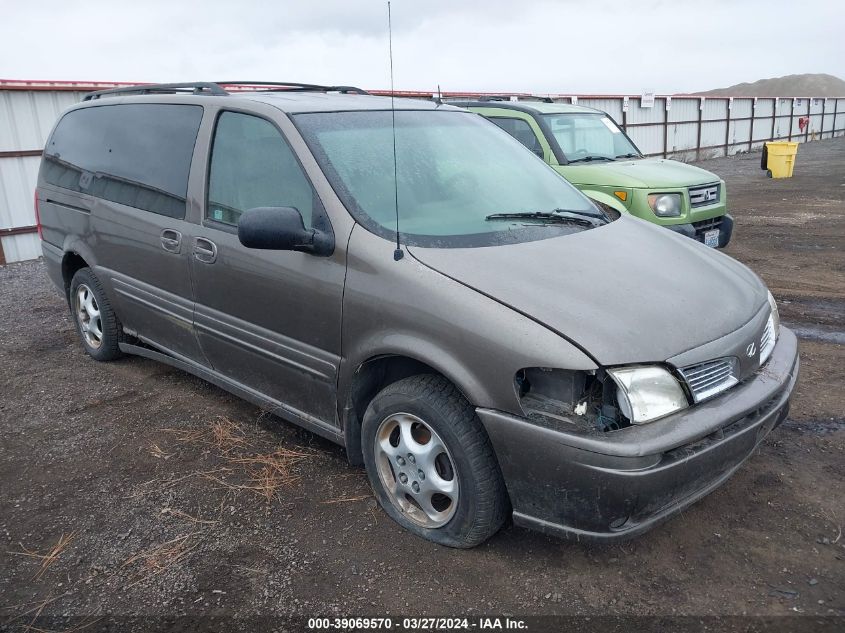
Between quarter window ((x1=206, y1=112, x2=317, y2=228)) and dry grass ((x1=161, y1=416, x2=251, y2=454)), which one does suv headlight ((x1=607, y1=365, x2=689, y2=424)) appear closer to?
quarter window ((x1=206, y1=112, x2=317, y2=228))

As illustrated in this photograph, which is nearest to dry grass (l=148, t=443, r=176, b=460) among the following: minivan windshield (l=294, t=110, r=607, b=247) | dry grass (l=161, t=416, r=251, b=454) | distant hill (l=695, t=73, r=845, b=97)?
dry grass (l=161, t=416, r=251, b=454)

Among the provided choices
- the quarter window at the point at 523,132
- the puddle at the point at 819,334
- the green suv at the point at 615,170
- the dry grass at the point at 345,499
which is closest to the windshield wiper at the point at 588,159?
the green suv at the point at 615,170

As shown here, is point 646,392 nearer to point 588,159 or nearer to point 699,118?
point 588,159

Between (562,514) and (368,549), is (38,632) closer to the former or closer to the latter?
(368,549)

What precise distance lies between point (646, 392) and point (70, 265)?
4365mm

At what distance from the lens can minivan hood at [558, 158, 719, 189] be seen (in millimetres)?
7199

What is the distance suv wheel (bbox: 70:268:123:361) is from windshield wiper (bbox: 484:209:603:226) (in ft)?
9.68

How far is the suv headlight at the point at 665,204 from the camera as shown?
7.14 m

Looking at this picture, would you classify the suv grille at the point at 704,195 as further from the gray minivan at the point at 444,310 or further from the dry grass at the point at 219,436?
the dry grass at the point at 219,436

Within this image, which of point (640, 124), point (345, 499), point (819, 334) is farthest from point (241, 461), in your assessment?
point (640, 124)

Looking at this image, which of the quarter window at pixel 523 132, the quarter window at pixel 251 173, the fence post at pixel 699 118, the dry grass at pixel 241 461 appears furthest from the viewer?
the fence post at pixel 699 118

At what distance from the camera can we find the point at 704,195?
24.8ft

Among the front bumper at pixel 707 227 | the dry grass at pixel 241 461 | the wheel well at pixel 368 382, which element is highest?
the wheel well at pixel 368 382

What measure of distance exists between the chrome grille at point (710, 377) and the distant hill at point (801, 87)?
121954 millimetres
